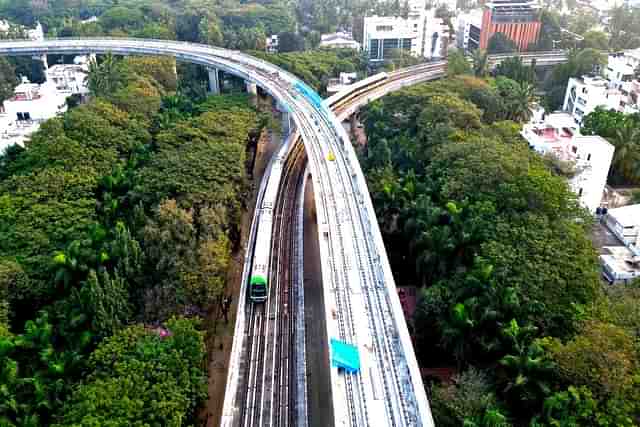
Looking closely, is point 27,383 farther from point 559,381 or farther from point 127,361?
point 559,381

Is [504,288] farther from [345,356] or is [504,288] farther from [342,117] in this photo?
[342,117]

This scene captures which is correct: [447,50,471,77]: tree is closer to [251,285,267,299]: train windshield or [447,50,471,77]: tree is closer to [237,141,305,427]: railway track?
[237,141,305,427]: railway track

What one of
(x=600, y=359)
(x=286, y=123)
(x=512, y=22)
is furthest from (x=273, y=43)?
(x=600, y=359)

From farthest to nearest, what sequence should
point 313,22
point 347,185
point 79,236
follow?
1. point 313,22
2. point 347,185
3. point 79,236


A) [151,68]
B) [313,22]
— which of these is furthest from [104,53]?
[313,22]

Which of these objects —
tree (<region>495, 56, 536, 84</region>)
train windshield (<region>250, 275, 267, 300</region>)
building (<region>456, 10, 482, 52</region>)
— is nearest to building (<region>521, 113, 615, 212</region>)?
train windshield (<region>250, 275, 267, 300</region>)

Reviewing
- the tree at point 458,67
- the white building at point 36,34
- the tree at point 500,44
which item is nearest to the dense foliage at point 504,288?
the tree at point 458,67

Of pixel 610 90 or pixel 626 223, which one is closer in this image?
pixel 626 223
